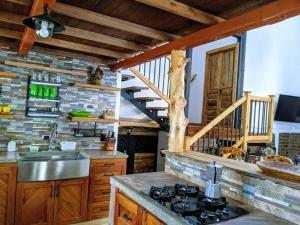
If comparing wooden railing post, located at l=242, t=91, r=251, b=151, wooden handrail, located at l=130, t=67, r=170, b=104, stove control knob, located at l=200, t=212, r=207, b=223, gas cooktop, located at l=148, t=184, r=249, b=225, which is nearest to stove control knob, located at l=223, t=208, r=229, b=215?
gas cooktop, located at l=148, t=184, r=249, b=225

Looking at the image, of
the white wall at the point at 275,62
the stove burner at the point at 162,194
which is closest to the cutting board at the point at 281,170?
the stove burner at the point at 162,194

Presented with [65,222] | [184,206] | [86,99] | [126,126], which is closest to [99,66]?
[86,99]

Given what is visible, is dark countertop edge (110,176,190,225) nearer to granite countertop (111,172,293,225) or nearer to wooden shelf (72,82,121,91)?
granite countertop (111,172,293,225)

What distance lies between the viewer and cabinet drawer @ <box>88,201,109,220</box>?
357cm

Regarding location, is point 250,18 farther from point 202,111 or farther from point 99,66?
point 202,111

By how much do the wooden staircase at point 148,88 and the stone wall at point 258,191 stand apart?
2.95 m

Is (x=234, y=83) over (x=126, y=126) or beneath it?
over

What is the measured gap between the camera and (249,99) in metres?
5.28

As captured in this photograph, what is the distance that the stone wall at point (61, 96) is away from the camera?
11.8 ft

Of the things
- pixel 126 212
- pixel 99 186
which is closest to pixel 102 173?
pixel 99 186

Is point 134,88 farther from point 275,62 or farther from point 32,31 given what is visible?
point 275,62

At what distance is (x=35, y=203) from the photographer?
3154 mm

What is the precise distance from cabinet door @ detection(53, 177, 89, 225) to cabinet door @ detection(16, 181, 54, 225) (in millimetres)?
85

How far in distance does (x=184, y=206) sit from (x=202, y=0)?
1596 mm
